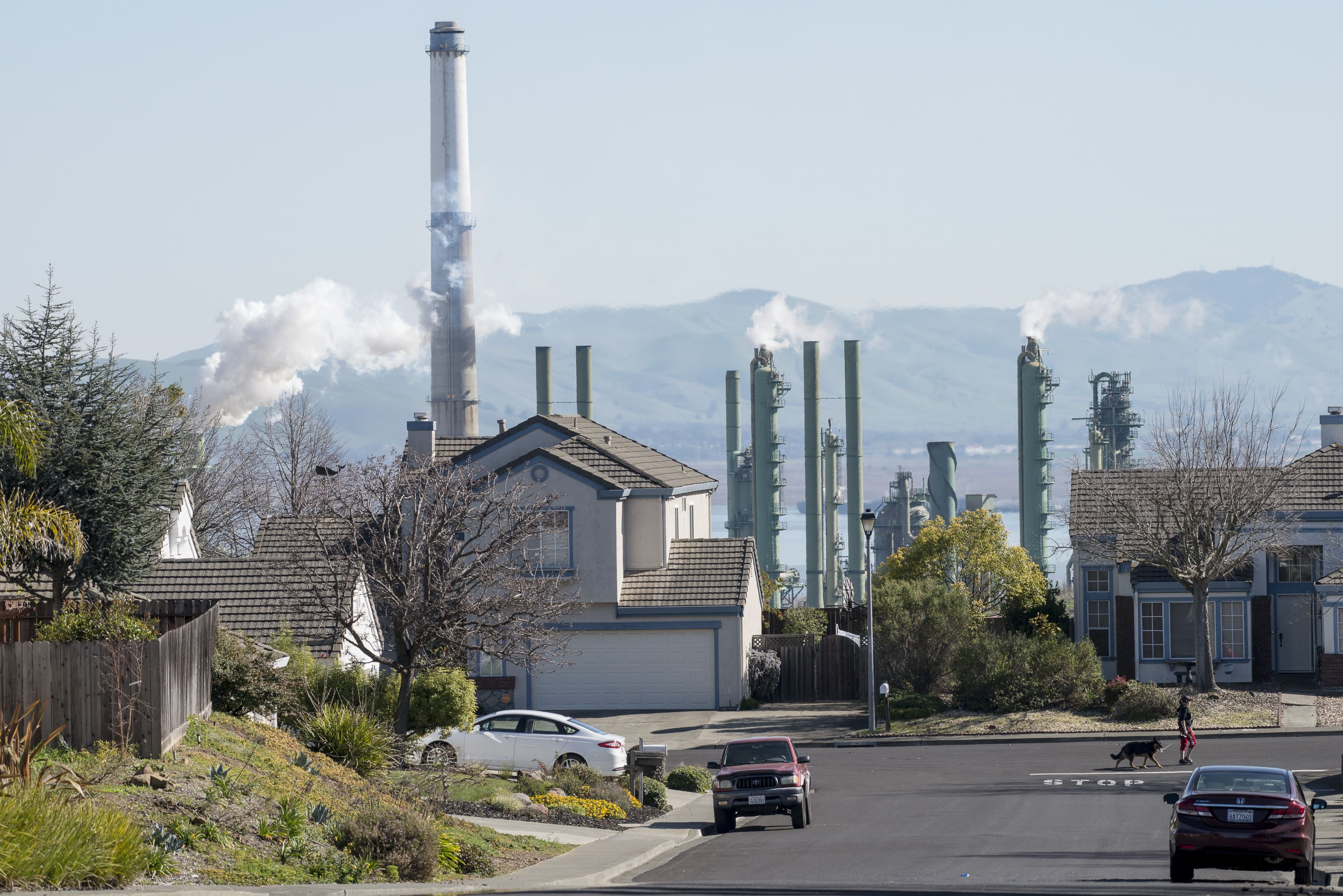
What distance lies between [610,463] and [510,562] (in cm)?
1200

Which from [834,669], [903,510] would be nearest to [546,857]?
[834,669]

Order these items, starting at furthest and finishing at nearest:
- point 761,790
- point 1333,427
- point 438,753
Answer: point 1333,427
point 438,753
point 761,790

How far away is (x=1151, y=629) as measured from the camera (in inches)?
1829

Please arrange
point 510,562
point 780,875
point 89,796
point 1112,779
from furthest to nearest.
→ point 510,562, point 1112,779, point 780,875, point 89,796

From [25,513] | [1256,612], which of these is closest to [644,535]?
[1256,612]

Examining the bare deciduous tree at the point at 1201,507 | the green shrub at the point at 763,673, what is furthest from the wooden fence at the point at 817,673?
the bare deciduous tree at the point at 1201,507

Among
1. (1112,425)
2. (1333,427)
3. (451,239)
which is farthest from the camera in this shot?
(1112,425)

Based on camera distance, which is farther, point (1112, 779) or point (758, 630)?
point (758, 630)

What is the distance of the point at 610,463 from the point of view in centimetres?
4688

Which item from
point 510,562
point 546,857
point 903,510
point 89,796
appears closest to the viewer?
point 89,796

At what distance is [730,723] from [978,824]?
17.8m

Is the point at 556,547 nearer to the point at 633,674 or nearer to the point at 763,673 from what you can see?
the point at 633,674

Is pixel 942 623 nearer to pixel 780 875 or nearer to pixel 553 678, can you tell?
pixel 553 678

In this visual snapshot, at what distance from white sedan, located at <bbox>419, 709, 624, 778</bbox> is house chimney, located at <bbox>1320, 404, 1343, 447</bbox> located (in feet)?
97.8
